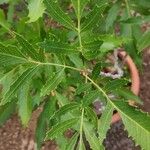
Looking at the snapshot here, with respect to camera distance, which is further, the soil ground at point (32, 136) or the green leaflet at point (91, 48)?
the soil ground at point (32, 136)

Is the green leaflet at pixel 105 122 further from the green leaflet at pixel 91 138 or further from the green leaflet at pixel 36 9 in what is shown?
the green leaflet at pixel 36 9

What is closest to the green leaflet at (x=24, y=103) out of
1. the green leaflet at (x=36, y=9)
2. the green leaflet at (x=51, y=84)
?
the green leaflet at (x=51, y=84)

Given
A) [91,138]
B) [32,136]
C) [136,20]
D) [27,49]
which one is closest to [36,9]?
[27,49]

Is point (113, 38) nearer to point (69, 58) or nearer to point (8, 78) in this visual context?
point (69, 58)

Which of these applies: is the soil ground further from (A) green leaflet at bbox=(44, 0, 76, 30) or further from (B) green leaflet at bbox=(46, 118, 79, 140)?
(A) green leaflet at bbox=(44, 0, 76, 30)

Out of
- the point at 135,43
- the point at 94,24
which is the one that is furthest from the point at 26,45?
the point at 135,43

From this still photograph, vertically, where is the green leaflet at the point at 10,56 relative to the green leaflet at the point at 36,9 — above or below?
below

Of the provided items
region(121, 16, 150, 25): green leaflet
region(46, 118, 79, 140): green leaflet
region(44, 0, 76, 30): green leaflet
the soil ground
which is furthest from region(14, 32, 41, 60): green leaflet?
the soil ground
